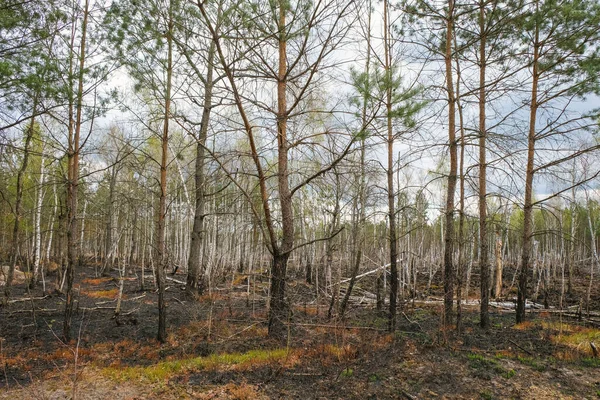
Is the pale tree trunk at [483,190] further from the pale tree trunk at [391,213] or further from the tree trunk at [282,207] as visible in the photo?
the tree trunk at [282,207]

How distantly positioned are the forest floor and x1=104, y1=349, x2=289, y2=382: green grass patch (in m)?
0.02

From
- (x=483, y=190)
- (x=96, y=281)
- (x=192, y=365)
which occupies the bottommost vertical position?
(x=96, y=281)

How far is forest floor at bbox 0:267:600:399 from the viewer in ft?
15.4

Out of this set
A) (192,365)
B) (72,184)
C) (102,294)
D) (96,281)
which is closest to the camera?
(192,365)

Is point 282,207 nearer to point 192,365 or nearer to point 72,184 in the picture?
point 192,365

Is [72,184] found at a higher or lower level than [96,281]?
higher

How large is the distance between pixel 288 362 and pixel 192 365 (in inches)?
63.2

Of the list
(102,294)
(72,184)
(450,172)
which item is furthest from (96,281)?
(450,172)

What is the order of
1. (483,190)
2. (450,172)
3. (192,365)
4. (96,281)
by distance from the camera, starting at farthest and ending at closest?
(96,281)
(483,190)
(450,172)
(192,365)

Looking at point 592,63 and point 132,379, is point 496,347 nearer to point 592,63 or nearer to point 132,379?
point 592,63

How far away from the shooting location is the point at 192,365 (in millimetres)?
5695

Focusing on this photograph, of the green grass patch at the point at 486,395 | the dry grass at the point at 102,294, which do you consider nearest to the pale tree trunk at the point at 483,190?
the green grass patch at the point at 486,395

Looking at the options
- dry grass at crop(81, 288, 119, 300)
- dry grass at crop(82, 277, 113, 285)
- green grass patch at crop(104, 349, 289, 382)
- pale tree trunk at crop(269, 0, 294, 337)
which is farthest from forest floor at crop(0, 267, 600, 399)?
dry grass at crop(82, 277, 113, 285)

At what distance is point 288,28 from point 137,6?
2160 millimetres
